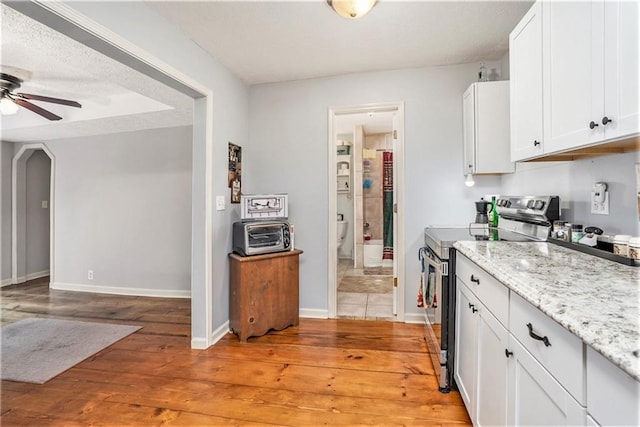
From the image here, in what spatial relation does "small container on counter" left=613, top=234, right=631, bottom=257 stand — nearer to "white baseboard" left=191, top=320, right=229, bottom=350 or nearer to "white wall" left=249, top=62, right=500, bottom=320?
"white wall" left=249, top=62, right=500, bottom=320

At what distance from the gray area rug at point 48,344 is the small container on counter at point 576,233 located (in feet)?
10.9

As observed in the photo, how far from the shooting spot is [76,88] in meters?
3.13

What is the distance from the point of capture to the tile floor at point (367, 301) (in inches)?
121

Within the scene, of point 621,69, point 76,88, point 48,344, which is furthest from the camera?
point 76,88

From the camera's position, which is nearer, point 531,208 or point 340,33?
point 531,208

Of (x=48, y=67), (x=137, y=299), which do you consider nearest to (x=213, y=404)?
(x=137, y=299)

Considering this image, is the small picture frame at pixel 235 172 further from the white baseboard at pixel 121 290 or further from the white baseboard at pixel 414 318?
the white baseboard at pixel 414 318

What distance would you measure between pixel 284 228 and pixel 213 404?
1437mm

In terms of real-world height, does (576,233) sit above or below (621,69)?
below

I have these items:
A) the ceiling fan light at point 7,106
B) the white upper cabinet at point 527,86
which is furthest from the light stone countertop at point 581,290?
the ceiling fan light at point 7,106

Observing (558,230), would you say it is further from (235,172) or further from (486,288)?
(235,172)

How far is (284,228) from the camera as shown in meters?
2.74

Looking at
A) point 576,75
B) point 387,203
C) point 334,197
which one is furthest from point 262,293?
point 387,203

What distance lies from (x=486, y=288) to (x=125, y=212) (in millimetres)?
4378
